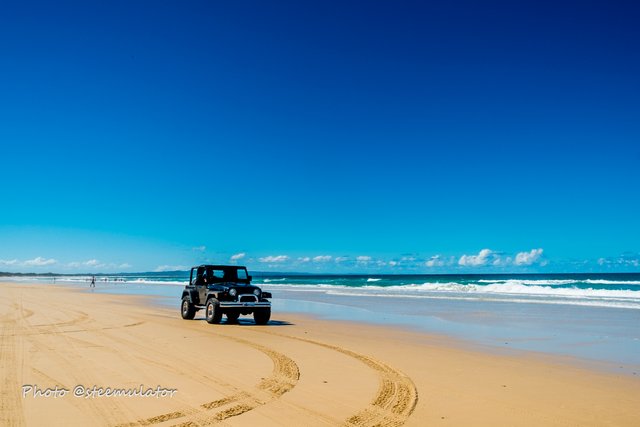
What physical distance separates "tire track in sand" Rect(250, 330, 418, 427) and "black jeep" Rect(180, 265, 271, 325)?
8.13 metres

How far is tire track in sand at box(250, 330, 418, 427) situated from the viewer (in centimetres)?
594

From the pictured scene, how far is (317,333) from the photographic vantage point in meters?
15.0

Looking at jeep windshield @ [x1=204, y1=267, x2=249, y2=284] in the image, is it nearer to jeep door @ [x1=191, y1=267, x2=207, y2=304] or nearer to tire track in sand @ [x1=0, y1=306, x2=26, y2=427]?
jeep door @ [x1=191, y1=267, x2=207, y2=304]

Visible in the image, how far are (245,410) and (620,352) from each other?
9667mm

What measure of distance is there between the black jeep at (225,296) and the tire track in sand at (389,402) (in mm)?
8125

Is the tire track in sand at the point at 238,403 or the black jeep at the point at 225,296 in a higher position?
the black jeep at the point at 225,296

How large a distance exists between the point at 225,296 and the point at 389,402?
10967 millimetres

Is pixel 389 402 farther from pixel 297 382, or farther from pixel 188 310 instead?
pixel 188 310

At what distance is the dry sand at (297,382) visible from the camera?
6.09m

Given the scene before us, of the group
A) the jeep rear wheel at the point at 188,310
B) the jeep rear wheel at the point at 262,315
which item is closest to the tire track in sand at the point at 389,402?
the jeep rear wheel at the point at 262,315

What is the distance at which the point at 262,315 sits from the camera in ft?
56.8

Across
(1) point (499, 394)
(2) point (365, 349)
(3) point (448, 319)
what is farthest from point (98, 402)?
(3) point (448, 319)

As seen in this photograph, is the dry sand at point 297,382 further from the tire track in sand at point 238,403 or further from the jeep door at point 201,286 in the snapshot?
the jeep door at point 201,286

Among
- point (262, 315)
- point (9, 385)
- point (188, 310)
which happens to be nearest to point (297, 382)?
point (9, 385)
